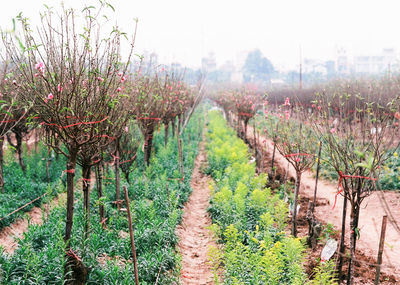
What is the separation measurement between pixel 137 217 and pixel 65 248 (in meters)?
2.21

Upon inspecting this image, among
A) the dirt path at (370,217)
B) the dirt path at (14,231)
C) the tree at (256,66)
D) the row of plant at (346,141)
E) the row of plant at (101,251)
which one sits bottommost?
the dirt path at (370,217)

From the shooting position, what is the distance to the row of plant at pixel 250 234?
406cm

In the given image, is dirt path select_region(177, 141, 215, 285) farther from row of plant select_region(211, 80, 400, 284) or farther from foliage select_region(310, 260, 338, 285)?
row of plant select_region(211, 80, 400, 284)

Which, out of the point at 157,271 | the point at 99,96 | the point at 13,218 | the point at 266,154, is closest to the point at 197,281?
the point at 157,271

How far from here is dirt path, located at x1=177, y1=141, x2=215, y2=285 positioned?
4988mm

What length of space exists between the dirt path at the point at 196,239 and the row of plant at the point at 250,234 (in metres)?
0.30

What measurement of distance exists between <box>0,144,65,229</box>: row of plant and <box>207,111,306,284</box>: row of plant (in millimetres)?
3228

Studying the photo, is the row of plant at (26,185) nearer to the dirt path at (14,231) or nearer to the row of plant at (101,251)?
the dirt path at (14,231)

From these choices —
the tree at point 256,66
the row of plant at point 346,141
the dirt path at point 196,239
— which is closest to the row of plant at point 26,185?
the dirt path at point 196,239

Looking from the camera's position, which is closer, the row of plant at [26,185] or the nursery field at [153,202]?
the nursery field at [153,202]

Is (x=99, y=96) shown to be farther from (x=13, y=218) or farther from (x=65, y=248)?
(x=13, y=218)

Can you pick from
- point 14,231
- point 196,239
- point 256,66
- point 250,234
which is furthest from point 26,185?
point 256,66

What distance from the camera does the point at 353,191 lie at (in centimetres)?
388

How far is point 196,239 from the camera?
640cm
